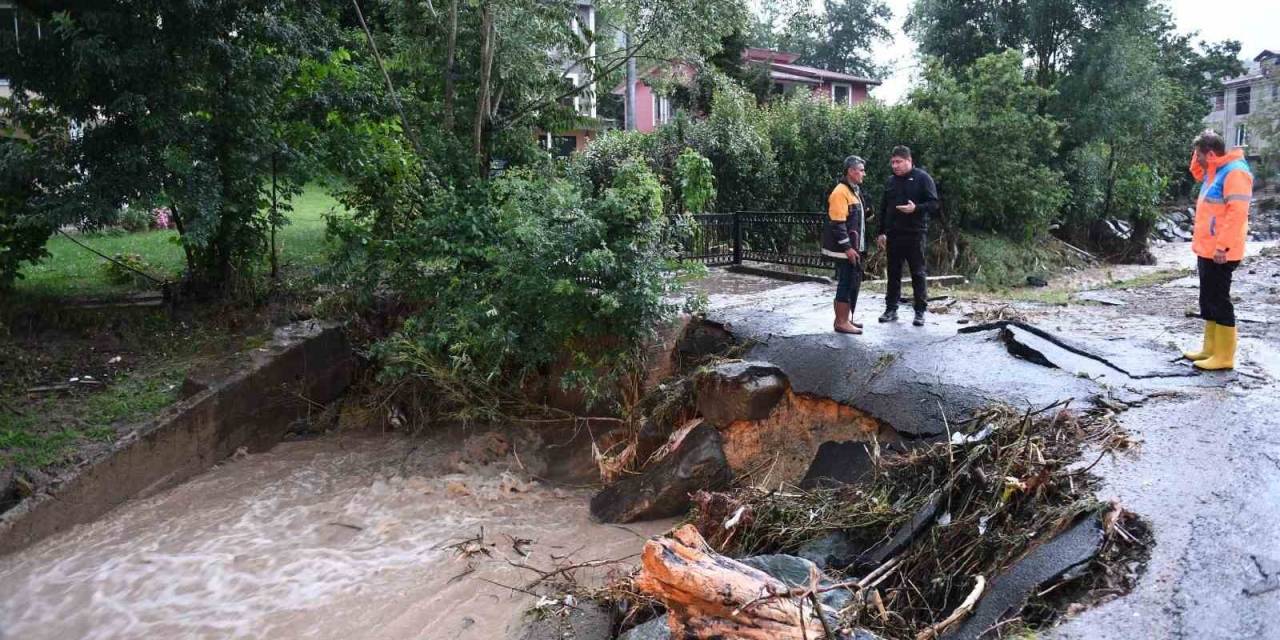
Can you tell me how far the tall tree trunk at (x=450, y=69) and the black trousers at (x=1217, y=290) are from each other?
330 inches

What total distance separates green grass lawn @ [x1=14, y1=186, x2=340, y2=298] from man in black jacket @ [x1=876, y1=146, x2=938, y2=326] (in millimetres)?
6676

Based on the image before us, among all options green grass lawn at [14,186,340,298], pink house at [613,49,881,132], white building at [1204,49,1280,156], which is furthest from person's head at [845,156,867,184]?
white building at [1204,49,1280,156]

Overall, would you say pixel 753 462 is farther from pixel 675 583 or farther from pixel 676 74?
pixel 676 74

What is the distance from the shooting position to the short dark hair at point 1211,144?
6020mm

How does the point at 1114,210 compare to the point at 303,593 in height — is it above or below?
above

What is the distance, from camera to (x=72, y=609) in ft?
20.8

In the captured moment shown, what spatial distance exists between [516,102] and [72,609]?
25.8ft

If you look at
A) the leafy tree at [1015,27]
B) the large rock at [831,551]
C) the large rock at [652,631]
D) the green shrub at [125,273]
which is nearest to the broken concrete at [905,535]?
the large rock at [831,551]

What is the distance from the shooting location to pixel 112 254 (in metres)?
12.2

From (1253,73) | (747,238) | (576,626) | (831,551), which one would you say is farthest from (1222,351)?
(1253,73)

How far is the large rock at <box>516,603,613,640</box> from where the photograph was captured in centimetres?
518

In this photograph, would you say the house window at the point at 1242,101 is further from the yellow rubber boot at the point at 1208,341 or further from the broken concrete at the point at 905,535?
the broken concrete at the point at 905,535

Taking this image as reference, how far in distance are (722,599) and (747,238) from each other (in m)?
11.0

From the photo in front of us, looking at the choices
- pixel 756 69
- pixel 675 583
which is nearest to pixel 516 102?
pixel 675 583
